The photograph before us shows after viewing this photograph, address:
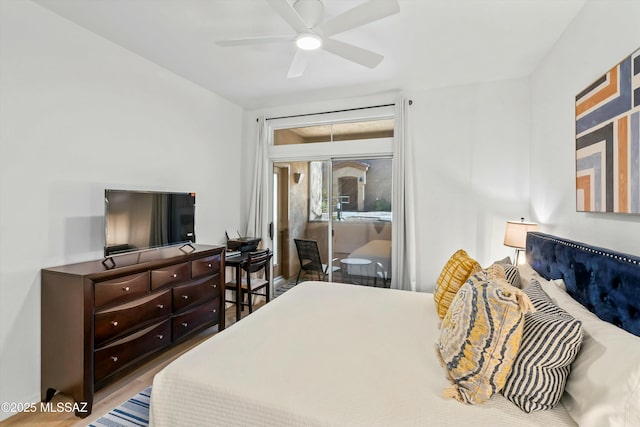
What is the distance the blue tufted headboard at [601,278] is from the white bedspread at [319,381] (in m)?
0.52

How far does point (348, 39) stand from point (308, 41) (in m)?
0.61

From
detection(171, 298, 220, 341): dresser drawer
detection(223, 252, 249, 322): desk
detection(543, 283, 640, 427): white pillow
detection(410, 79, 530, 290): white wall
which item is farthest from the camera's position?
detection(223, 252, 249, 322): desk

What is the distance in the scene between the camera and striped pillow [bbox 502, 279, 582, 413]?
111 centimetres

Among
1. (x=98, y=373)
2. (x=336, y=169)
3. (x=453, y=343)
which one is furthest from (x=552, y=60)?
(x=98, y=373)

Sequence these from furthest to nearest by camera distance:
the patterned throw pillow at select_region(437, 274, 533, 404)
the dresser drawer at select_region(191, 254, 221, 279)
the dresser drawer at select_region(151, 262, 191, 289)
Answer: the dresser drawer at select_region(191, 254, 221, 279), the dresser drawer at select_region(151, 262, 191, 289), the patterned throw pillow at select_region(437, 274, 533, 404)

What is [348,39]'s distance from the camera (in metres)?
2.53

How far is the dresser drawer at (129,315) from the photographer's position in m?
2.07

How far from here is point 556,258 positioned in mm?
1929

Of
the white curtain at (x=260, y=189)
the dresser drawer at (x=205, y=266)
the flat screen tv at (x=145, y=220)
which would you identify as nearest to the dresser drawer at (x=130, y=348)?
the dresser drawer at (x=205, y=266)

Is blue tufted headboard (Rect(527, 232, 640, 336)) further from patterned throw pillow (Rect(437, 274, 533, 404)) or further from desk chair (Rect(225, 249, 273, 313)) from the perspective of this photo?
desk chair (Rect(225, 249, 273, 313))

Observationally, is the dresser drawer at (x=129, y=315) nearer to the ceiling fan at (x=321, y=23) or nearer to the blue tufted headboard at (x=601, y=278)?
the ceiling fan at (x=321, y=23)

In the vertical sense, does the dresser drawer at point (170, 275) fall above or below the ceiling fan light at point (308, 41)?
below

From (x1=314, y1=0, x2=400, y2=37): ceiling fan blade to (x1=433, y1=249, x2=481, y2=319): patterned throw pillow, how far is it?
1621 millimetres

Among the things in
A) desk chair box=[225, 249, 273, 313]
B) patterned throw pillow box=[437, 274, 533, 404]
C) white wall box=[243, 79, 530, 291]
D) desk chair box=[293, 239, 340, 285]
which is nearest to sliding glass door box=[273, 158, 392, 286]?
desk chair box=[293, 239, 340, 285]
